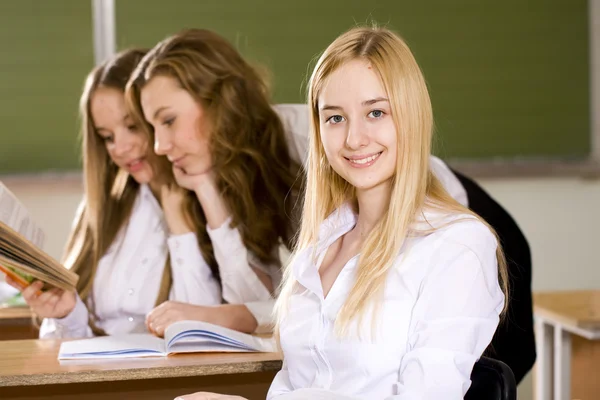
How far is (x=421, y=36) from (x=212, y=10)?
0.99 metres

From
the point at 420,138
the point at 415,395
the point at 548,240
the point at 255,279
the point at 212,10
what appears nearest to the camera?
the point at 415,395

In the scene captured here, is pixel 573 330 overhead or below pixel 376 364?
below

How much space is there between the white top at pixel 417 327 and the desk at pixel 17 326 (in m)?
1.28

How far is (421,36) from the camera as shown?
4191mm

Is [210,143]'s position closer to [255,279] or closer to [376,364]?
[255,279]

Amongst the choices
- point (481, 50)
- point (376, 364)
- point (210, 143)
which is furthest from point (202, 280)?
point (481, 50)

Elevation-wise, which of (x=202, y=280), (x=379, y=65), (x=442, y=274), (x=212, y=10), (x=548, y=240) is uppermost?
(x=212, y=10)

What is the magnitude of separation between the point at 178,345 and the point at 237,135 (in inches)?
31.0

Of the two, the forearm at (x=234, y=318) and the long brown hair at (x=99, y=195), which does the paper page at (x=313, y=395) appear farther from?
Result: the long brown hair at (x=99, y=195)

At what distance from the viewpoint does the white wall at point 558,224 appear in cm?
432

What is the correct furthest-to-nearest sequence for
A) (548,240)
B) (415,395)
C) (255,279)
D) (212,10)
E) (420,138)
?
(548,240) < (212,10) < (255,279) < (420,138) < (415,395)

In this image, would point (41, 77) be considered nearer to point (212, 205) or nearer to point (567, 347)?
point (212, 205)

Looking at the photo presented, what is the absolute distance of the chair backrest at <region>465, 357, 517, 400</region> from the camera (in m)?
1.46

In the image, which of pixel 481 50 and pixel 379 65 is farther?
pixel 481 50
